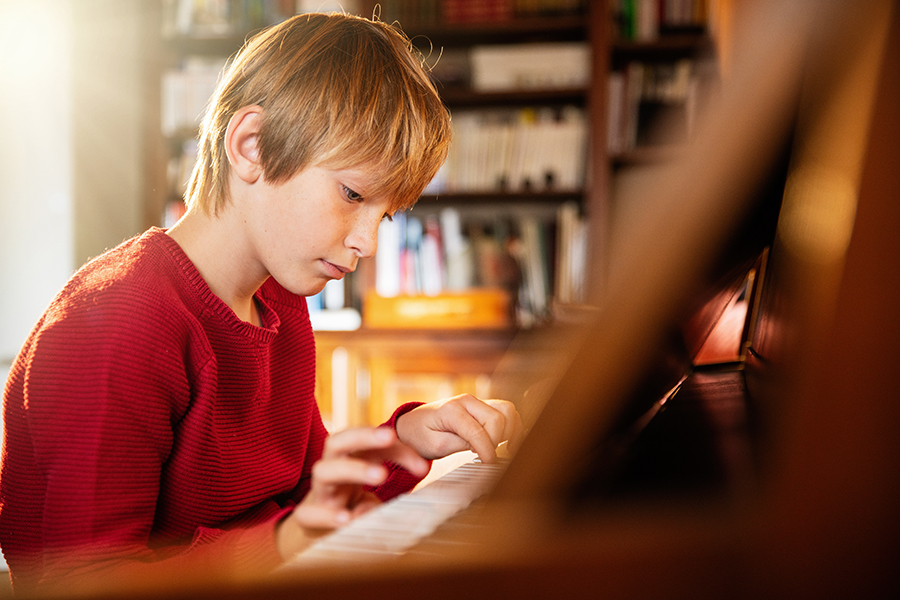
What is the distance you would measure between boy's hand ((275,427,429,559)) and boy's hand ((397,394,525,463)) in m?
0.24

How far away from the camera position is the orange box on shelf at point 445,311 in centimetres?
216

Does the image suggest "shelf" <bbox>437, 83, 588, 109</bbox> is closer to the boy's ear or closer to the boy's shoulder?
the boy's ear

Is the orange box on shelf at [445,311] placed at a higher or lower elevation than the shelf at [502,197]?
lower

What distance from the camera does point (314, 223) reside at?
0.73m

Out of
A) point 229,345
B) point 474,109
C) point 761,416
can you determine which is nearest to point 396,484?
point 229,345

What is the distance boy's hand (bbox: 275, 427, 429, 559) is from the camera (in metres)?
0.38

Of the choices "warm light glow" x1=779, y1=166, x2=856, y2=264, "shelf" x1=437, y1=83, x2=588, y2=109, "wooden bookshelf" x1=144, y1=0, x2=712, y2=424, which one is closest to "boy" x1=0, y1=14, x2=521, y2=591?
"warm light glow" x1=779, y1=166, x2=856, y2=264

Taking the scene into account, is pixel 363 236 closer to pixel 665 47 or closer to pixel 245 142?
pixel 245 142

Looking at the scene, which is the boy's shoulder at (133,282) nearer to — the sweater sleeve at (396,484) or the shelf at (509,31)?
the sweater sleeve at (396,484)

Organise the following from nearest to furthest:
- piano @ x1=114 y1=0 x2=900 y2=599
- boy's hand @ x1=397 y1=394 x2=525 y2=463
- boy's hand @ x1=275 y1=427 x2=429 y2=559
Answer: piano @ x1=114 y1=0 x2=900 y2=599, boy's hand @ x1=275 y1=427 x2=429 y2=559, boy's hand @ x1=397 y1=394 x2=525 y2=463

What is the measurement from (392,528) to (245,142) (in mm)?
547

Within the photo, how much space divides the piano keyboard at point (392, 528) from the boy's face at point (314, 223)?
373mm

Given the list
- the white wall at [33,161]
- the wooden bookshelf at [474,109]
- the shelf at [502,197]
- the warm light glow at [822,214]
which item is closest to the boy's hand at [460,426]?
the warm light glow at [822,214]

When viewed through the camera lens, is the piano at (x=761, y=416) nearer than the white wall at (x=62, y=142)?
Yes
